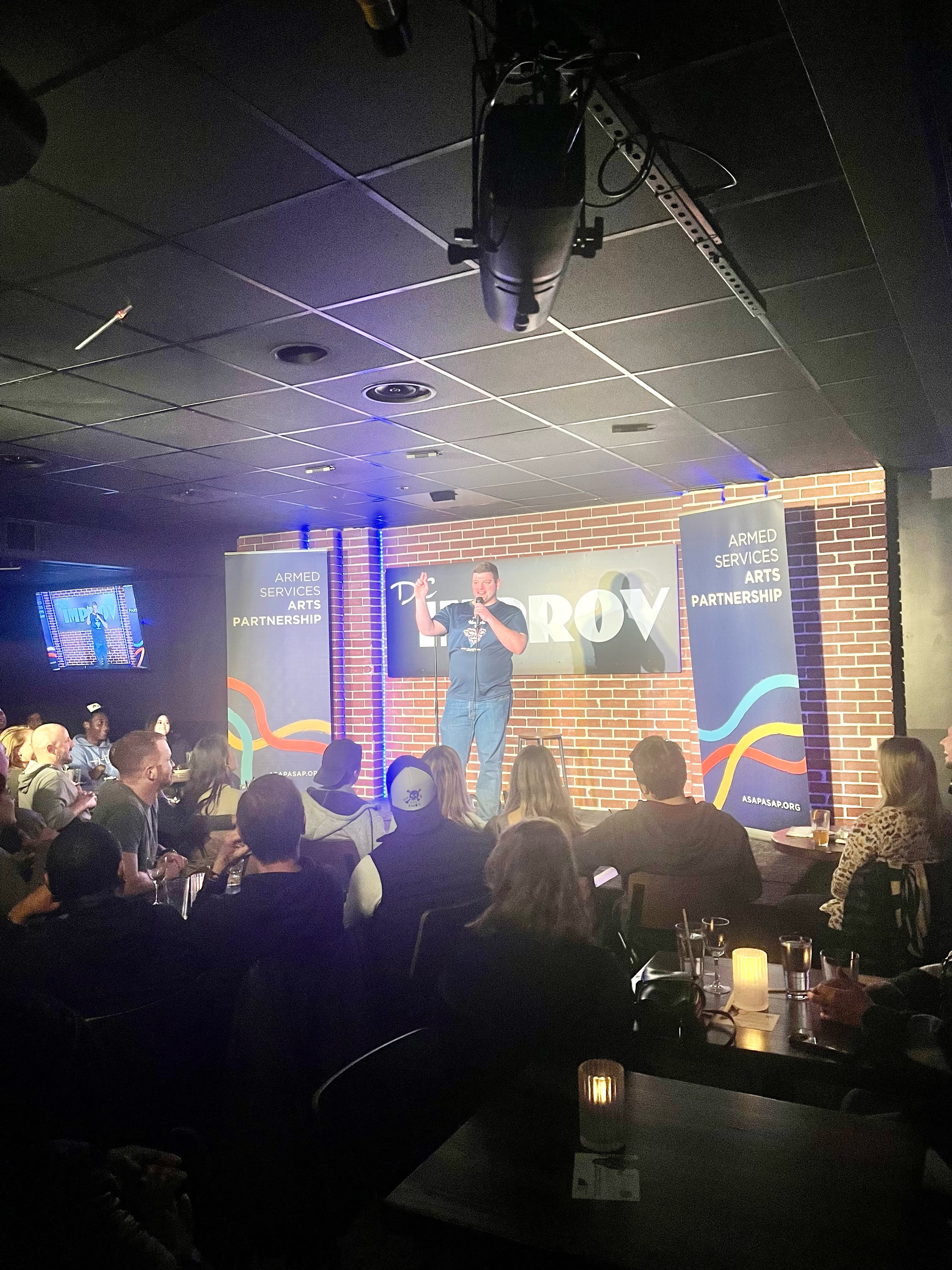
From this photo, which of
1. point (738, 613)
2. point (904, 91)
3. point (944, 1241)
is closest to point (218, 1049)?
point (944, 1241)

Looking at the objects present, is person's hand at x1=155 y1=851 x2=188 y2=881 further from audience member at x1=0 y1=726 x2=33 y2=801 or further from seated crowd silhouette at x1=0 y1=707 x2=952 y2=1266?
audience member at x1=0 y1=726 x2=33 y2=801

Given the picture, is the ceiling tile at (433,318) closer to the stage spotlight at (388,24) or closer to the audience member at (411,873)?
the stage spotlight at (388,24)

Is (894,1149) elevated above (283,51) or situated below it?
below

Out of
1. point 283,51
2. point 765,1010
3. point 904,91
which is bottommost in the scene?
point 765,1010

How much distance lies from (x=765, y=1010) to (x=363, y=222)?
7.46 ft

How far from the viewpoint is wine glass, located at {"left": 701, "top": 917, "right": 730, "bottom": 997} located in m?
2.52

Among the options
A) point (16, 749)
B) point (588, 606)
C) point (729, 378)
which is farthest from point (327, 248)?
point (588, 606)

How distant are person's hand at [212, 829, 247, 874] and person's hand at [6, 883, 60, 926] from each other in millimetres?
552

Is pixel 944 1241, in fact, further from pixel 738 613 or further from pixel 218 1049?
pixel 738 613

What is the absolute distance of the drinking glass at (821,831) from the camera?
4273mm

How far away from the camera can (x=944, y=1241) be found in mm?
1652

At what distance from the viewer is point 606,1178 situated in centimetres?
153

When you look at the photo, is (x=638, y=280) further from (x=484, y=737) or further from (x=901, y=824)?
(x=484, y=737)

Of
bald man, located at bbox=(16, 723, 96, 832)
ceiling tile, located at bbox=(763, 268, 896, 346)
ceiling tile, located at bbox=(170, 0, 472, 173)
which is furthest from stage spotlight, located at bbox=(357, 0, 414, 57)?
bald man, located at bbox=(16, 723, 96, 832)
